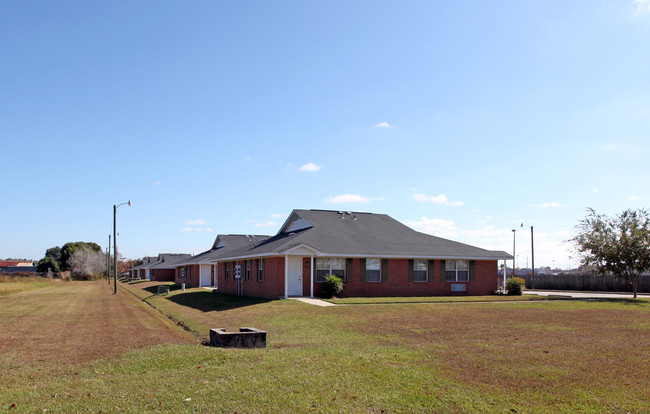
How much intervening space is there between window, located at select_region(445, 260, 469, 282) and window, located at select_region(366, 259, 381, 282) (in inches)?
183

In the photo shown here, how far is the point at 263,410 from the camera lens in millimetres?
6691

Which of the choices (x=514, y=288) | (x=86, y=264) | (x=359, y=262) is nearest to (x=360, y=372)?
(x=359, y=262)

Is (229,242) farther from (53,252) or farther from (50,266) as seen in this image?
(53,252)

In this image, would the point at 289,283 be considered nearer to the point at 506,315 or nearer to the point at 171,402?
the point at 506,315

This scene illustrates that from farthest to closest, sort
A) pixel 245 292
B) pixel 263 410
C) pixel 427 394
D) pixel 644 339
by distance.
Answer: pixel 245 292
pixel 644 339
pixel 427 394
pixel 263 410

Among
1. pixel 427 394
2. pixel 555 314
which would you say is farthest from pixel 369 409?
pixel 555 314

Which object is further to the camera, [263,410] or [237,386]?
[237,386]

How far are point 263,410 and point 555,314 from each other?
16.3 m

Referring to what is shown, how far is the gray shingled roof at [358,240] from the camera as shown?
27719 millimetres

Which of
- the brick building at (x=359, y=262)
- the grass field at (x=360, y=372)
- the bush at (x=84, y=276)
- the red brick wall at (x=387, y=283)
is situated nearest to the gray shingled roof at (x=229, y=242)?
the brick building at (x=359, y=262)

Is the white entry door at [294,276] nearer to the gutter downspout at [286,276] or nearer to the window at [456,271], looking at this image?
the gutter downspout at [286,276]

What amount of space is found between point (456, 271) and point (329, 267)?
8414 millimetres

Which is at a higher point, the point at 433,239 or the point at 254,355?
the point at 433,239

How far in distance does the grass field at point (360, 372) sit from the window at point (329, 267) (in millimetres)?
11676
